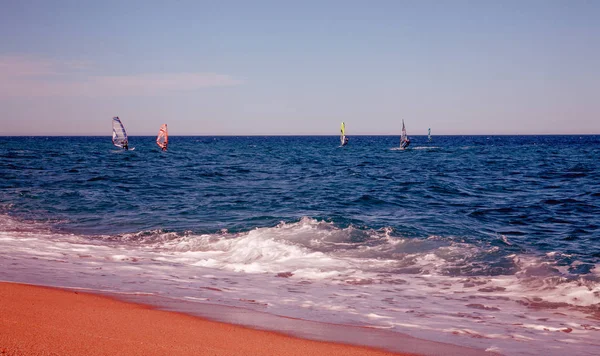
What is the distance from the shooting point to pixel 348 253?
1107 cm

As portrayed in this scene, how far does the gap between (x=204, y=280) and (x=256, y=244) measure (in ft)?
10.5

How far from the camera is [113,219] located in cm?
1555

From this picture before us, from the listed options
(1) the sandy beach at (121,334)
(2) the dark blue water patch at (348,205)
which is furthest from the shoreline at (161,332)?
(2) the dark blue water patch at (348,205)

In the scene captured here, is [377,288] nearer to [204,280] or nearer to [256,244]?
[204,280]

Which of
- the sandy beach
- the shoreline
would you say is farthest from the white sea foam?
the sandy beach

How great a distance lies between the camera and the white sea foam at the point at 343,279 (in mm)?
6289

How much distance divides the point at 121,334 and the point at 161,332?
0.39 meters

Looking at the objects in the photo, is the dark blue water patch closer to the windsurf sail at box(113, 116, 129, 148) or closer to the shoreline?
the shoreline

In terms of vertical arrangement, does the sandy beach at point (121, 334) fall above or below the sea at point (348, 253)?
above

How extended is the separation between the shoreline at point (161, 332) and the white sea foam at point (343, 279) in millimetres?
Answer: 564

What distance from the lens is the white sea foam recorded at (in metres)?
6.29

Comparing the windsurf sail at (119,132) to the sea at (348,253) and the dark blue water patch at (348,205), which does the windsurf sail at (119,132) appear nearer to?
the dark blue water patch at (348,205)

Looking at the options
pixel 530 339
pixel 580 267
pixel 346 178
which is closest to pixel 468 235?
pixel 580 267

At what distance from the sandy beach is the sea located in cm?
92
